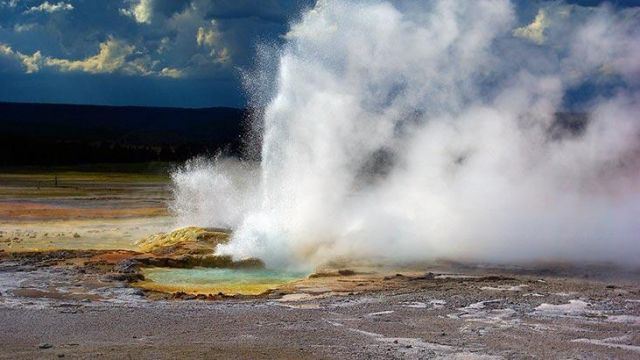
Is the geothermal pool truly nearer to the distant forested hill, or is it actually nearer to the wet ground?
the wet ground

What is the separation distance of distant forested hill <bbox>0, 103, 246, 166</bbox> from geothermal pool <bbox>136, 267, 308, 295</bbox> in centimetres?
5098

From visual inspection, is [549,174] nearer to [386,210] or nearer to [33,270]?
[386,210]

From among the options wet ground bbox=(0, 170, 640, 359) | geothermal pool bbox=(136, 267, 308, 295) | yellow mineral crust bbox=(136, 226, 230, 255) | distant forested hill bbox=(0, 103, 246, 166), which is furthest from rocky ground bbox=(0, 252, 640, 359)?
distant forested hill bbox=(0, 103, 246, 166)

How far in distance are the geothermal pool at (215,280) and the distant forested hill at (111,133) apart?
51.0 metres

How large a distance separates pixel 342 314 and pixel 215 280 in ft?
13.0

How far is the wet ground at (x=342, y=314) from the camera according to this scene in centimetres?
814

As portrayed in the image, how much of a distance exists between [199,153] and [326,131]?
53232mm

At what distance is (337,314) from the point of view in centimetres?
995

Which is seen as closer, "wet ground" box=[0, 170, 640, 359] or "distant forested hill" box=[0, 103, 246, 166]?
"wet ground" box=[0, 170, 640, 359]

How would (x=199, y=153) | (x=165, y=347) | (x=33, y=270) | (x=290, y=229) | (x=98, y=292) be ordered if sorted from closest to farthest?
(x=165, y=347)
(x=98, y=292)
(x=33, y=270)
(x=290, y=229)
(x=199, y=153)

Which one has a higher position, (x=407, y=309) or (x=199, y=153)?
(x=199, y=153)

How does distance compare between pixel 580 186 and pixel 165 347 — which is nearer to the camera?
pixel 165 347

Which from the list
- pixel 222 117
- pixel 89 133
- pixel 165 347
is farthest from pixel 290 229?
pixel 222 117

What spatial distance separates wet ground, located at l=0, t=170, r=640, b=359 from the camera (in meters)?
8.14
